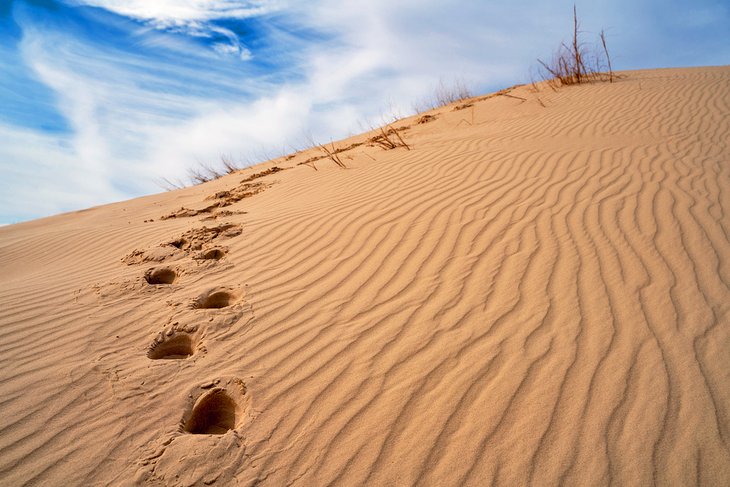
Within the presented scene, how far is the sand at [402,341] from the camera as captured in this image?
1.69 m

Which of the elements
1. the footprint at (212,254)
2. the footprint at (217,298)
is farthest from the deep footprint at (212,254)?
the footprint at (217,298)

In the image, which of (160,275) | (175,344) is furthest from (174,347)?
(160,275)

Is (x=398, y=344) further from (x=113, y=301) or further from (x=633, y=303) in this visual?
(x=113, y=301)

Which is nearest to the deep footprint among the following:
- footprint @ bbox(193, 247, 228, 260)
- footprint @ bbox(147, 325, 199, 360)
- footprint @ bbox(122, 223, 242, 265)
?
footprint @ bbox(193, 247, 228, 260)

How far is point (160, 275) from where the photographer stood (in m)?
3.40

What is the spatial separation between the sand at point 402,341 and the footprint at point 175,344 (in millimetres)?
14

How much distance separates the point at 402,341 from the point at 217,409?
1100mm

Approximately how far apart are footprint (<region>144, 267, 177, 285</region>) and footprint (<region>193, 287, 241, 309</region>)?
621 mm

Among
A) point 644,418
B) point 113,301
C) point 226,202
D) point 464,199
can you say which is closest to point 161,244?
point 113,301

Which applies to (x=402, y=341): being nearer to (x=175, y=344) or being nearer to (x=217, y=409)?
(x=217, y=409)

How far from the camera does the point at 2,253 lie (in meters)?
5.02

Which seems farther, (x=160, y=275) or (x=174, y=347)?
(x=160, y=275)

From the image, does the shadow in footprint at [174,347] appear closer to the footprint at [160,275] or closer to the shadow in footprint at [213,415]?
the shadow in footprint at [213,415]

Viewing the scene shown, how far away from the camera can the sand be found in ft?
5.55
